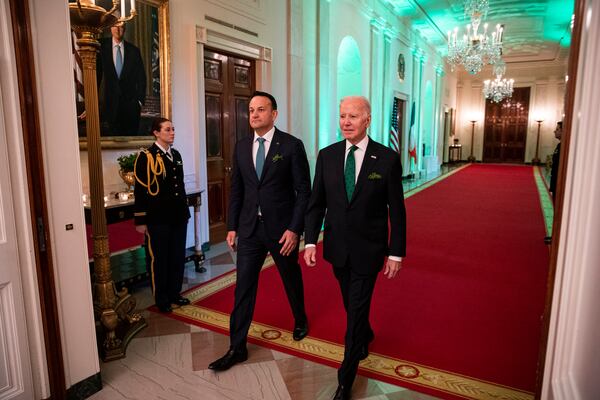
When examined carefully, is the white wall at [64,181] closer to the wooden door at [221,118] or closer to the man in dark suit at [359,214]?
the man in dark suit at [359,214]

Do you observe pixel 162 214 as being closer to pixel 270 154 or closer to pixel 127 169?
pixel 127 169

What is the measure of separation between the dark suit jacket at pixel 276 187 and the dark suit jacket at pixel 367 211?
366 mm

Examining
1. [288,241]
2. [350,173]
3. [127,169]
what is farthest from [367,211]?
[127,169]

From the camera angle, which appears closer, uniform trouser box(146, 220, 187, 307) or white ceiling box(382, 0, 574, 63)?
uniform trouser box(146, 220, 187, 307)

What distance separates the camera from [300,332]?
3.13 metres

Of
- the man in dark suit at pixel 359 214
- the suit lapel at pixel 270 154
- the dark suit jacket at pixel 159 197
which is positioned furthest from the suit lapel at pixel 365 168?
the dark suit jacket at pixel 159 197

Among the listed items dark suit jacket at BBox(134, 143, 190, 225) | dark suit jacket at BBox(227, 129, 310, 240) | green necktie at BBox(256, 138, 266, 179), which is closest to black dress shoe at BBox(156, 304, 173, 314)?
dark suit jacket at BBox(134, 143, 190, 225)

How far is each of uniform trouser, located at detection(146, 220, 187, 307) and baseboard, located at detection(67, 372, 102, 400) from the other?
1.08m

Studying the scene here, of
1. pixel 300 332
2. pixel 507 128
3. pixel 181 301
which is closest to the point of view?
pixel 300 332

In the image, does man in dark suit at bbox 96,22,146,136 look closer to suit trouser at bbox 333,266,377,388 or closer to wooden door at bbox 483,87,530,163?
→ suit trouser at bbox 333,266,377,388

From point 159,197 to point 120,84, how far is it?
1.61 meters

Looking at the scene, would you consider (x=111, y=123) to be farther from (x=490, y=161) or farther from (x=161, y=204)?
(x=490, y=161)

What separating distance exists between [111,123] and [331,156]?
2.79 meters

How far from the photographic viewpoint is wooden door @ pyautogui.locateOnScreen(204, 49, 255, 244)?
5672 millimetres
